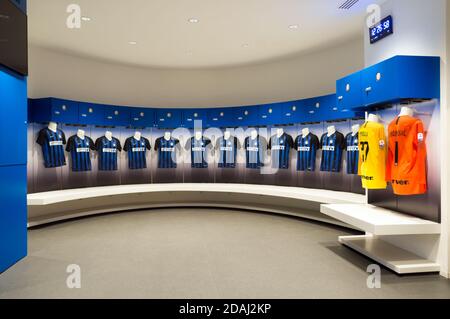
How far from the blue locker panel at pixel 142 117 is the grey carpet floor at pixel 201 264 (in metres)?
2.30

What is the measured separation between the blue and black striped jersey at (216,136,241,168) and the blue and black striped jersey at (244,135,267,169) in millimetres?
316

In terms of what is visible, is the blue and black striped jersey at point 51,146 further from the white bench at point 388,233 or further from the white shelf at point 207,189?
the white bench at point 388,233

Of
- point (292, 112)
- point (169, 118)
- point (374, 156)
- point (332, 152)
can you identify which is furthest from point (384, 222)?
point (169, 118)

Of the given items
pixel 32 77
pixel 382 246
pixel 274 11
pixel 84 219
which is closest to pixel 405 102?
pixel 382 246

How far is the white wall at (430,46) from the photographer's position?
3.06 meters

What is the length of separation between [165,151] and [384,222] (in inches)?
199

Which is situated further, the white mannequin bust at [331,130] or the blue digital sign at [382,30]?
the white mannequin bust at [331,130]

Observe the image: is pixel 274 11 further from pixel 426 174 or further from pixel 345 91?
pixel 426 174

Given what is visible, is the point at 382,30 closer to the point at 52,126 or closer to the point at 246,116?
the point at 246,116

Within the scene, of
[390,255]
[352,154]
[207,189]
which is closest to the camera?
[390,255]

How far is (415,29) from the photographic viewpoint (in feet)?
11.1

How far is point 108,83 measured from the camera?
700 centimetres

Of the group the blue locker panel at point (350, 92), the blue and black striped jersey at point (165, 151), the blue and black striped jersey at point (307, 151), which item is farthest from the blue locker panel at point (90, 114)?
the blue locker panel at point (350, 92)

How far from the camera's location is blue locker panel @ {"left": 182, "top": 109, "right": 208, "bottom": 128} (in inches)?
282
